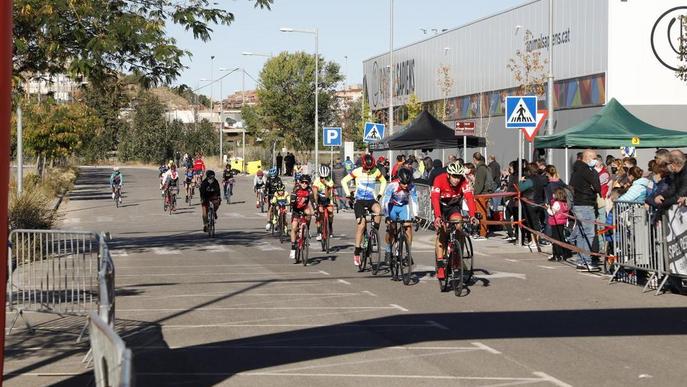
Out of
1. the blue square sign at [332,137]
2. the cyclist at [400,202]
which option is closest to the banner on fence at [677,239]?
the cyclist at [400,202]

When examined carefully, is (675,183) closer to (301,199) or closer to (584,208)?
(584,208)

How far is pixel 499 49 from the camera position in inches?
1984

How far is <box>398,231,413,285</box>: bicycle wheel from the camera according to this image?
1602 centimetres

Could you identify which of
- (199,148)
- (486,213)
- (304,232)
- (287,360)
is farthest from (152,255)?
(199,148)

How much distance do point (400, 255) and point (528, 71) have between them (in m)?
29.1

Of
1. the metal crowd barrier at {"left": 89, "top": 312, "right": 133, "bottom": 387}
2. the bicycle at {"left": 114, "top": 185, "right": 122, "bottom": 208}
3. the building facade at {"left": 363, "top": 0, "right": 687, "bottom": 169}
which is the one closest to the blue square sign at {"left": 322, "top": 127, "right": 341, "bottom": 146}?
the building facade at {"left": 363, "top": 0, "right": 687, "bottom": 169}

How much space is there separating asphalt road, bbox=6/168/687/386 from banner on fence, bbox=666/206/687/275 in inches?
18.0

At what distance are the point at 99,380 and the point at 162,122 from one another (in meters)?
106

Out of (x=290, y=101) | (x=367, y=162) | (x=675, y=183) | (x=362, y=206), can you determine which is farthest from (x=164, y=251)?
(x=290, y=101)

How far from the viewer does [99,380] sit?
18.5 ft

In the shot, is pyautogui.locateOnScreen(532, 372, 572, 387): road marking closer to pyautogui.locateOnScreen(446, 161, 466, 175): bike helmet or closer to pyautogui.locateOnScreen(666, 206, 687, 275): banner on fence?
pyautogui.locateOnScreen(446, 161, 466, 175): bike helmet

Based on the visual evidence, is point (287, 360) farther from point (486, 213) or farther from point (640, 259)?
point (486, 213)

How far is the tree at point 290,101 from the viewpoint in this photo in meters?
96.2

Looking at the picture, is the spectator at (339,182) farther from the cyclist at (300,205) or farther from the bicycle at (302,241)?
the bicycle at (302,241)
